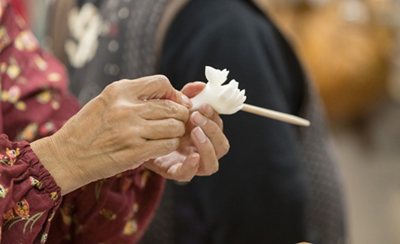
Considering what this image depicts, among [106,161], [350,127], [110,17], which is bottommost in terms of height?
[350,127]

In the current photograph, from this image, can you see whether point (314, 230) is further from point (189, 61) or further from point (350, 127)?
point (350, 127)

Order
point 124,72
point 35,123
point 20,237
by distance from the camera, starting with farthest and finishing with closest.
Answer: point 124,72 → point 35,123 → point 20,237

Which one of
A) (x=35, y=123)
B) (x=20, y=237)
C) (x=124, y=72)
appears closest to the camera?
(x=20, y=237)

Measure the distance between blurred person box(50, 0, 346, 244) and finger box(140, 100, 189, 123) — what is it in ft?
0.54

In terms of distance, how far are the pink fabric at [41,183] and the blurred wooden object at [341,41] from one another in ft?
4.20

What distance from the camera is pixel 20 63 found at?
1.81ft

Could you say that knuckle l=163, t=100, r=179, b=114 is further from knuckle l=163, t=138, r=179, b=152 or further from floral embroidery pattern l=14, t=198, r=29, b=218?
floral embroidery pattern l=14, t=198, r=29, b=218

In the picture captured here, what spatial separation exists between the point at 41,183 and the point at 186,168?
0.43ft

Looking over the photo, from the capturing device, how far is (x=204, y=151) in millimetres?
380

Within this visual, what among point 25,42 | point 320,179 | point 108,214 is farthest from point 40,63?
point 320,179

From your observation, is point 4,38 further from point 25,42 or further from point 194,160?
point 194,160

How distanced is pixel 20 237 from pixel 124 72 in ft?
1.14

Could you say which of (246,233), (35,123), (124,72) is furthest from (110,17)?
(246,233)

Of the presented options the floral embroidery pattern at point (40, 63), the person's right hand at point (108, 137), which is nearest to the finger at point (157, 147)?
the person's right hand at point (108, 137)
